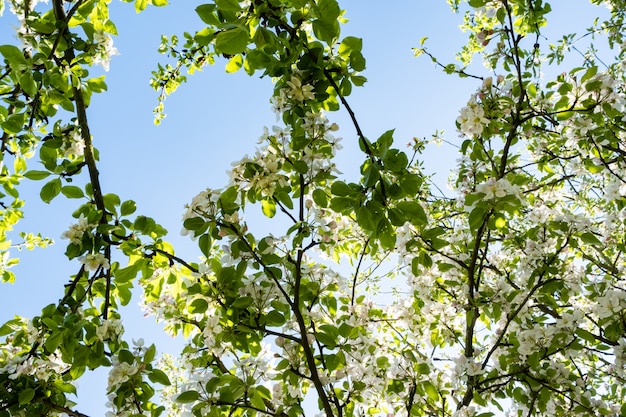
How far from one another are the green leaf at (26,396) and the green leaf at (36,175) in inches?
30.0

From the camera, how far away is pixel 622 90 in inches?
133

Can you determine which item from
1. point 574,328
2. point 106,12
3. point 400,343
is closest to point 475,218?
point 574,328

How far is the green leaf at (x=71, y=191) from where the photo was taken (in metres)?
1.87

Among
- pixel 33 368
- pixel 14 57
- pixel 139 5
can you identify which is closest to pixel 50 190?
pixel 14 57

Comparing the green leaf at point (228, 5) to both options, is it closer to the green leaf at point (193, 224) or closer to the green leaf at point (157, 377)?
the green leaf at point (193, 224)

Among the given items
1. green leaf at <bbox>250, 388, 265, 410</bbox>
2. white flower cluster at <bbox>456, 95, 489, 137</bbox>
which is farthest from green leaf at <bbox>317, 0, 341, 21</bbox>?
green leaf at <bbox>250, 388, 265, 410</bbox>

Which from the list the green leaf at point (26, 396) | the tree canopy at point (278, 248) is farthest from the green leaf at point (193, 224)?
the green leaf at point (26, 396)

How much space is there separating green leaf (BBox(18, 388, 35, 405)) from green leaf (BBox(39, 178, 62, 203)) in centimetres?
69

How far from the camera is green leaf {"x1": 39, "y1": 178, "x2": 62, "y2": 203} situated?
6.28ft

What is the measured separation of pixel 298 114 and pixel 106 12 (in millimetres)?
1339

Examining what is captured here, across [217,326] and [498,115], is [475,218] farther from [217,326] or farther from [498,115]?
[217,326]

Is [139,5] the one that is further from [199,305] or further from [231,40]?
[199,305]

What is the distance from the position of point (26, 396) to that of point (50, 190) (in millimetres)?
743

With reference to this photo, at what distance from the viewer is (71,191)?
6.16ft
